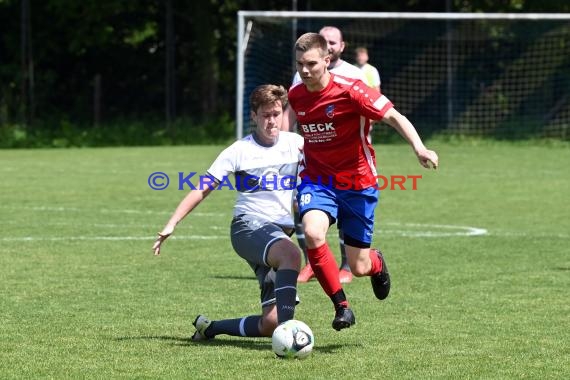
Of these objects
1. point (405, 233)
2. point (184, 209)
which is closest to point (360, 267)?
point (184, 209)

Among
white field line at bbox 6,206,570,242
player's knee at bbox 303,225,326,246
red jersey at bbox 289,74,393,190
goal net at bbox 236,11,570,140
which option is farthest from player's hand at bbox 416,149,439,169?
goal net at bbox 236,11,570,140

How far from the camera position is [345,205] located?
7.47m

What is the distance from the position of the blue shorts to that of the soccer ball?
3.20 ft

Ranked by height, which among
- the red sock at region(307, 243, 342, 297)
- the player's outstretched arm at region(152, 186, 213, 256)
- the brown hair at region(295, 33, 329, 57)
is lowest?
the red sock at region(307, 243, 342, 297)

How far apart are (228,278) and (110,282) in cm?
97

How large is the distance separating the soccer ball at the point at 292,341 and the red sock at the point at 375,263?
131 cm

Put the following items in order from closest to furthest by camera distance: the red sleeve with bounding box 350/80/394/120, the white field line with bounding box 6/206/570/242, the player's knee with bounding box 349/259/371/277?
the red sleeve with bounding box 350/80/394/120 < the player's knee with bounding box 349/259/371/277 < the white field line with bounding box 6/206/570/242

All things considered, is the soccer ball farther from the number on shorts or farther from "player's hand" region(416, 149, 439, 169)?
"player's hand" region(416, 149, 439, 169)

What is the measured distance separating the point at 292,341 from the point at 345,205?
1342 millimetres

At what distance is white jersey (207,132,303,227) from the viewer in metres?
7.05

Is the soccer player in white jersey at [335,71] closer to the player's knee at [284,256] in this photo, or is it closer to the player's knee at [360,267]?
the player's knee at [360,267]

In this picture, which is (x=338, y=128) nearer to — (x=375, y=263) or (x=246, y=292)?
(x=375, y=263)

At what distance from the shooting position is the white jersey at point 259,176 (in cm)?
705

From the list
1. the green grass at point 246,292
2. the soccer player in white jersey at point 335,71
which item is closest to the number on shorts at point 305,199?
the green grass at point 246,292
